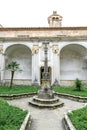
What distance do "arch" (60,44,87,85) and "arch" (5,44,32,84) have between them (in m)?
4.87

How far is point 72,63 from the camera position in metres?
28.2

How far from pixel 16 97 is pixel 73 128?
9.33 meters

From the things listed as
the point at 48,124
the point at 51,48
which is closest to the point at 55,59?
the point at 51,48

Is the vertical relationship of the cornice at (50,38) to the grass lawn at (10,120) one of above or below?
above

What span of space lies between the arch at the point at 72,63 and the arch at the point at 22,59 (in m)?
4.87

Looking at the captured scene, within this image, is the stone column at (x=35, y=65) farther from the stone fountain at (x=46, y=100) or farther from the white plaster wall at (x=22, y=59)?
the stone fountain at (x=46, y=100)

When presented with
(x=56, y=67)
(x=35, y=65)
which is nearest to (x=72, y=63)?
(x=56, y=67)

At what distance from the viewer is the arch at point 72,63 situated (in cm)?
2767

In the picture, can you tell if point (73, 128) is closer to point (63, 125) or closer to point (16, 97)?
point (63, 125)

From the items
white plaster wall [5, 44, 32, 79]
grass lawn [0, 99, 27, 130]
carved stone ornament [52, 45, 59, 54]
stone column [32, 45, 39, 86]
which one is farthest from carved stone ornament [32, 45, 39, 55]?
grass lawn [0, 99, 27, 130]

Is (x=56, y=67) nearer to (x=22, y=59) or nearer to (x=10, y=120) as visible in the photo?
(x=22, y=59)

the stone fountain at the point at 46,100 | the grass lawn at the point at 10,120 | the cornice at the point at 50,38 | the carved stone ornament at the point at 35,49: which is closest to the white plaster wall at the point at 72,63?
the cornice at the point at 50,38

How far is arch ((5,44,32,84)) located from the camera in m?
27.7

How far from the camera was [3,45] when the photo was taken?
26.1 metres
